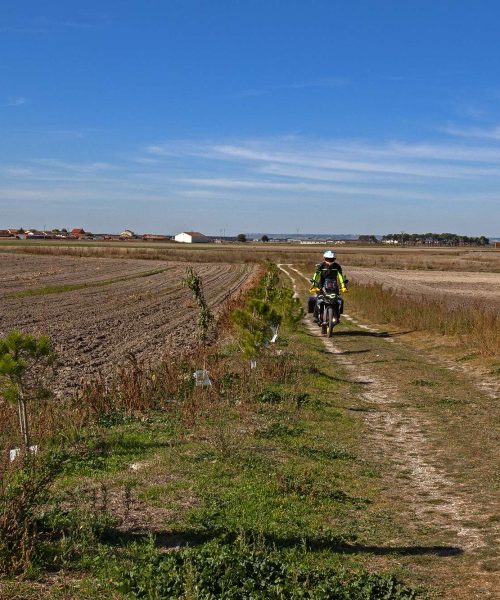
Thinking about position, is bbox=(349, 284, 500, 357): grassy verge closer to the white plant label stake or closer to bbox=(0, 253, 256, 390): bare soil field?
bbox=(0, 253, 256, 390): bare soil field

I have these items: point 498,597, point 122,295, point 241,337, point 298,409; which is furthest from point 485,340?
point 122,295

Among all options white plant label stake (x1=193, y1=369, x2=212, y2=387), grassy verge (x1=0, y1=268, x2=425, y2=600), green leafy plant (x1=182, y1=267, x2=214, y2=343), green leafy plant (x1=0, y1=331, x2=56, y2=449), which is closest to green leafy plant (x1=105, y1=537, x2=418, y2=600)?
grassy verge (x1=0, y1=268, x2=425, y2=600)

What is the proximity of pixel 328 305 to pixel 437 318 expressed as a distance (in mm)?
3589

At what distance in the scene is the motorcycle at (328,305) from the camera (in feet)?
61.0

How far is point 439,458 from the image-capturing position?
27.9ft

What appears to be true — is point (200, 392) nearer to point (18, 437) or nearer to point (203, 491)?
point (18, 437)

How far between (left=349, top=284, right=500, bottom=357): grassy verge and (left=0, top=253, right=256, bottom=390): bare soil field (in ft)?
19.9

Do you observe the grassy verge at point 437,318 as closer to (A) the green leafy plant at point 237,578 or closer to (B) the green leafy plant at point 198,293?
(B) the green leafy plant at point 198,293

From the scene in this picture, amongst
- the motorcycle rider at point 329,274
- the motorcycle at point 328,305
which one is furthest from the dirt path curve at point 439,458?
the motorcycle at point 328,305

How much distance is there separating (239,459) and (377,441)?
2.19m

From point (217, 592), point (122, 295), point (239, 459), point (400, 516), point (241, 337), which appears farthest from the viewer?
point (122, 295)

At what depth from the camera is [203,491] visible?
6.82 meters

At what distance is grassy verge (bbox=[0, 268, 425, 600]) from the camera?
4832 millimetres

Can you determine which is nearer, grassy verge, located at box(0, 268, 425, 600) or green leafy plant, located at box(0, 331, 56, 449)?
grassy verge, located at box(0, 268, 425, 600)
